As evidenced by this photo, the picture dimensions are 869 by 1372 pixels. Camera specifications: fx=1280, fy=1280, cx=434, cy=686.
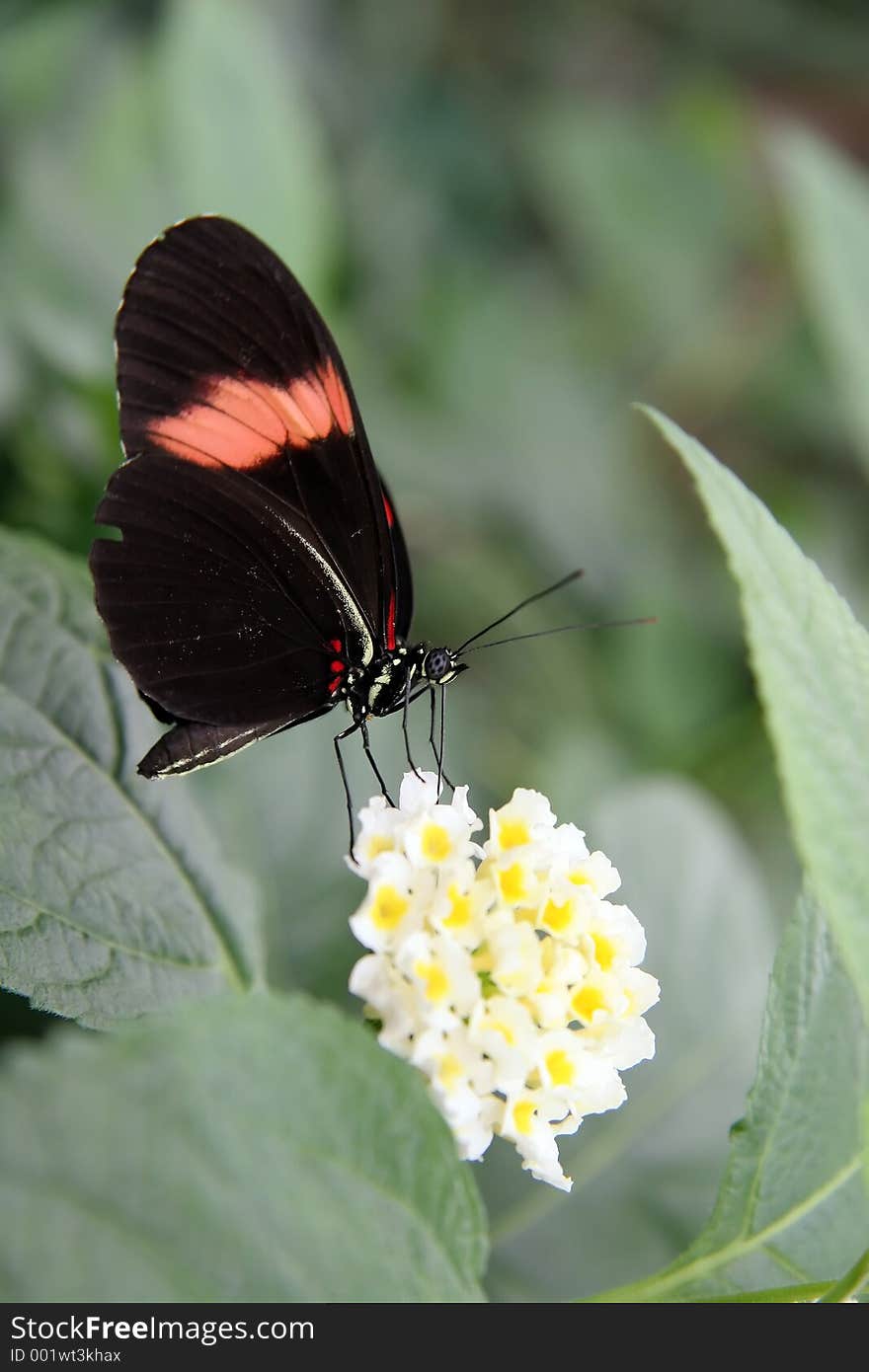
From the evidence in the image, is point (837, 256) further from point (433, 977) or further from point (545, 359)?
point (433, 977)

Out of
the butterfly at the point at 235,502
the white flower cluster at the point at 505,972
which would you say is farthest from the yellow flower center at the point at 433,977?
the butterfly at the point at 235,502

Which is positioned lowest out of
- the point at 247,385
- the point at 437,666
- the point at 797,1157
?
the point at 797,1157

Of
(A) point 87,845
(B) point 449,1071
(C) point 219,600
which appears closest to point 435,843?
(B) point 449,1071

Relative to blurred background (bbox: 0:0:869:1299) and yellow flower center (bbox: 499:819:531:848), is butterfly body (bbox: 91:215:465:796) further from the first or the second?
yellow flower center (bbox: 499:819:531:848)

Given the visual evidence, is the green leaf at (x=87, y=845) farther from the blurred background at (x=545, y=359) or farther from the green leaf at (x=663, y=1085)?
the green leaf at (x=663, y=1085)

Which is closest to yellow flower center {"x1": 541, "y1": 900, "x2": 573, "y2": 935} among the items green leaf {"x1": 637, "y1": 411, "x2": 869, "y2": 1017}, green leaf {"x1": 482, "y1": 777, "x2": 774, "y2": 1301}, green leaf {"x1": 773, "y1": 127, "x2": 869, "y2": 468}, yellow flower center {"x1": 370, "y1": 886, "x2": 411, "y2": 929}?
yellow flower center {"x1": 370, "y1": 886, "x2": 411, "y2": 929}
